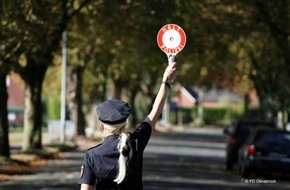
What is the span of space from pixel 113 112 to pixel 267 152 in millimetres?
17917

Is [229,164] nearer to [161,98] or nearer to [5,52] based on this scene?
[5,52]

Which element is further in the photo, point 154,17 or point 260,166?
point 154,17

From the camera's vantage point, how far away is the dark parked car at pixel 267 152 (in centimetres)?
2322

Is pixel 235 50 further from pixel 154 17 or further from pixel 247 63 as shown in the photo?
pixel 154 17

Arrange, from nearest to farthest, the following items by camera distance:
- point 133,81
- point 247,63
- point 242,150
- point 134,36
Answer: point 242,150 < point 134,36 < point 247,63 < point 133,81

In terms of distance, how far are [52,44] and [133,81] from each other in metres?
36.7

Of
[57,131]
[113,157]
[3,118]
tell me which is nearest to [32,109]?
[3,118]

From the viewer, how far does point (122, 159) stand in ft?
19.2

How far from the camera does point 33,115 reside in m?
31.8

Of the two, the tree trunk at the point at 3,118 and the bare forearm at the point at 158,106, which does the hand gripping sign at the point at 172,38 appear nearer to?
the bare forearm at the point at 158,106

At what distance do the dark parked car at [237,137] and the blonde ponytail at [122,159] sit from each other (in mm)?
21876

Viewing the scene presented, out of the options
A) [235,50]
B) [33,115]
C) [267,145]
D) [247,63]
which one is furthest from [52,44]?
[247,63]

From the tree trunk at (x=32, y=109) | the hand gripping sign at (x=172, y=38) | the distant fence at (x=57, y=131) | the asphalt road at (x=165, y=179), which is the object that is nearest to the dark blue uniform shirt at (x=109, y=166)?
the hand gripping sign at (x=172, y=38)

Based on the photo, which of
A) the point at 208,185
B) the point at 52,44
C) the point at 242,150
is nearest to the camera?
the point at 208,185
